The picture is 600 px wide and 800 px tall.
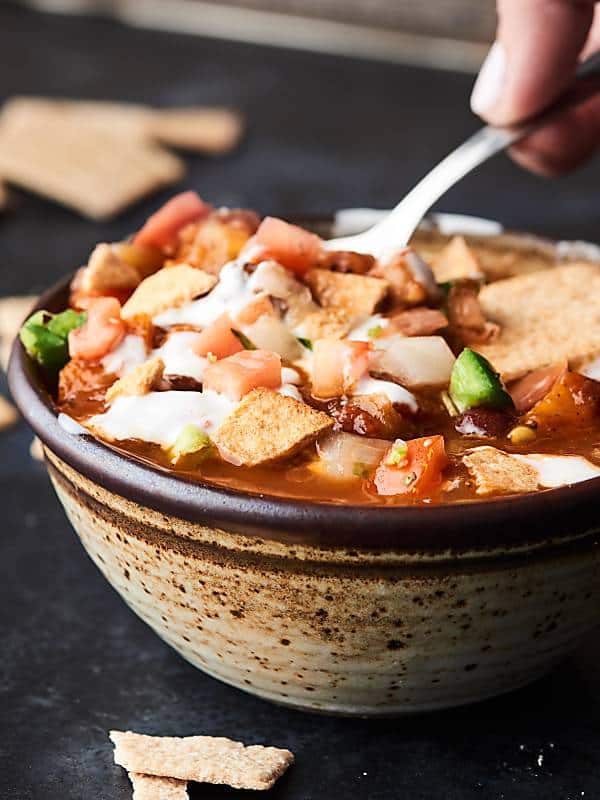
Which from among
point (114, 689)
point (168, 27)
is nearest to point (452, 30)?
point (168, 27)

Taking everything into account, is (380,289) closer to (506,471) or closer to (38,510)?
(506,471)

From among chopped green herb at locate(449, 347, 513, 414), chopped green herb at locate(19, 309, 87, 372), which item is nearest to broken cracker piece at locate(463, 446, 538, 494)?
chopped green herb at locate(449, 347, 513, 414)

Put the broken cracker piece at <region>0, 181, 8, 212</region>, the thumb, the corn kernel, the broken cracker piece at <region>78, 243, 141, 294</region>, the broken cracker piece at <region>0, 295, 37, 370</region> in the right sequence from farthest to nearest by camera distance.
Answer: the broken cracker piece at <region>0, 181, 8, 212</region> < the broken cracker piece at <region>0, 295, 37, 370</region> < the thumb < the broken cracker piece at <region>78, 243, 141, 294</region> < the corn kernel

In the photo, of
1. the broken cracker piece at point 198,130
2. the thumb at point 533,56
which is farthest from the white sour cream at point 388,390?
the broken cracker piece at point 198,130

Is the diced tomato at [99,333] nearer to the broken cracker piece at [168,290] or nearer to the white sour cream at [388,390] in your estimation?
the broken cracker piece at [168,290]

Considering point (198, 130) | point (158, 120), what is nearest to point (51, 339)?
point (198, 130)

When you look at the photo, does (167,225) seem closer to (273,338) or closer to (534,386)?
(273,338)

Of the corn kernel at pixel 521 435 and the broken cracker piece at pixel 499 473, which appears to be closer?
the broken cracker piece at pixel 499 473

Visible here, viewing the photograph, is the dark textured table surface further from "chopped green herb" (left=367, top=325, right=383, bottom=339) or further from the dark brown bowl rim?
"chopped green herb" (left=367, top=325, right=383, bottom=339)
